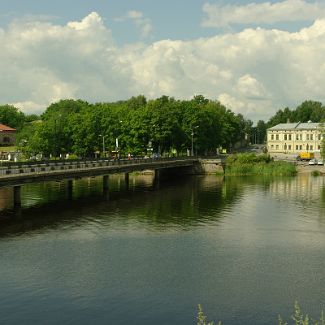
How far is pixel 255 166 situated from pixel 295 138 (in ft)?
253

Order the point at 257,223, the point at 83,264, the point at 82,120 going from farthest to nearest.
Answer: the point at 82,120 < the point at 257,223 < the point at 83,264

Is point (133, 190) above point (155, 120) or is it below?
below

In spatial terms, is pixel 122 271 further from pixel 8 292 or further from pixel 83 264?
pixel 8 292

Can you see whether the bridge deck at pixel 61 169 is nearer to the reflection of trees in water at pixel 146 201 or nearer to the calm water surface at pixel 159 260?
the reflection of trees in water at pixel 146 201

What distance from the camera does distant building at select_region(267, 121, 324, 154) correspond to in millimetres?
186750

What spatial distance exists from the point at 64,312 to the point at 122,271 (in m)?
7.82

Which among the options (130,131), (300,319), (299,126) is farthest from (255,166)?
(300,319)

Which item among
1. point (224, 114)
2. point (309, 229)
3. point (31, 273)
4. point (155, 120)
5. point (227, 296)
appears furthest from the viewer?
point (224, 114)

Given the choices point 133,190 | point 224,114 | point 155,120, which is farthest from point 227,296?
point 224,114

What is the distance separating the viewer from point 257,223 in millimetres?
54938

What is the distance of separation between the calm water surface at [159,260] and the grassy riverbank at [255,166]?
146 feet

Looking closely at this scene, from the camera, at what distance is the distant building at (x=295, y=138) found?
187 m

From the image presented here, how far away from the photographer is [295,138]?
627ft

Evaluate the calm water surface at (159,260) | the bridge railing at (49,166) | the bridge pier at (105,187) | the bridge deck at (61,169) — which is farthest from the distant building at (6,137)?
the calm water surface at (159,260)
